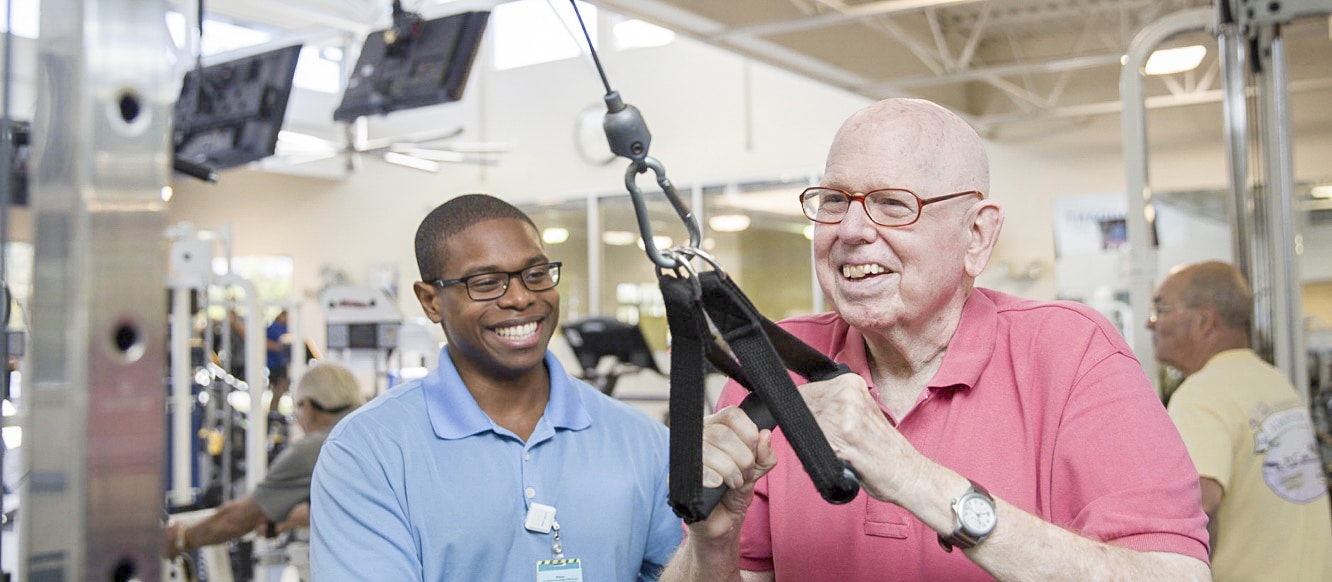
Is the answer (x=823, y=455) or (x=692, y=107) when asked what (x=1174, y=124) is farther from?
(x=823, y=455)

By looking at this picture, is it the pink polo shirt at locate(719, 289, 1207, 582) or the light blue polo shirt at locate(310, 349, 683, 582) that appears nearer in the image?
the pink polo shirt at locate(719, 289, 1207, 582)

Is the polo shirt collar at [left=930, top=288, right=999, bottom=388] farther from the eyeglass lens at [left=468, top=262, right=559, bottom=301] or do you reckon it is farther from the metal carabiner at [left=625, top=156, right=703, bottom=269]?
the eyeglass lens at [left=468, top=262, right=559, bottom=301]

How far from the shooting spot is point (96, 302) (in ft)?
2.16

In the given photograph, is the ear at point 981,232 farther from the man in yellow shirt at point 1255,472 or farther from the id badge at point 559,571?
the man in yellow shirt at point 1255,472

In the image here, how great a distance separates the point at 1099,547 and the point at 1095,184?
364 inches

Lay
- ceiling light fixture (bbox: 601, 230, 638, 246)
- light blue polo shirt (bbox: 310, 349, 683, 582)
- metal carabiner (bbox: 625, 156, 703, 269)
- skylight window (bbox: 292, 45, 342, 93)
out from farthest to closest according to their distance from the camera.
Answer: skylight window (bbox: 292, 45, 342, 93)
ceiling light fixture (bbox: 601, 230, 638, 246)
light blue polo shirt (bbox: 310, 349, 683, 582)
metal carabiner (bbox: 625, 156, 703, 269)

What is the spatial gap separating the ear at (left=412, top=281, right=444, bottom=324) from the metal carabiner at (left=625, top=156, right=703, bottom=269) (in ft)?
4.26

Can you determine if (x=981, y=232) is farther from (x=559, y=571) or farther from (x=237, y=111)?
(x=237, y=111)

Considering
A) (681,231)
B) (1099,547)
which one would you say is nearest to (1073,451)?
(1099,547)

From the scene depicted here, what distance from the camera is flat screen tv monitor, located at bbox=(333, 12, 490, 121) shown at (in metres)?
6.98

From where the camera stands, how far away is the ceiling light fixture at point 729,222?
11.2m

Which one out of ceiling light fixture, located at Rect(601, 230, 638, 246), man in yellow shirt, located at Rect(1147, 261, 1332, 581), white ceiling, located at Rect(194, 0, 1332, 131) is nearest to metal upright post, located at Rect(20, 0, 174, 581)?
man in yellow shirt, located at Rect(1147, 261, 1332, 581)

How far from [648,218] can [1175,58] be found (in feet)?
24.4

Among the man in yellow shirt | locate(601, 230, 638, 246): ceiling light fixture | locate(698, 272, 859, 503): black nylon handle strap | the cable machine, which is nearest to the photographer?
locate(698, 272, 859, 503): black nylon handle strap
